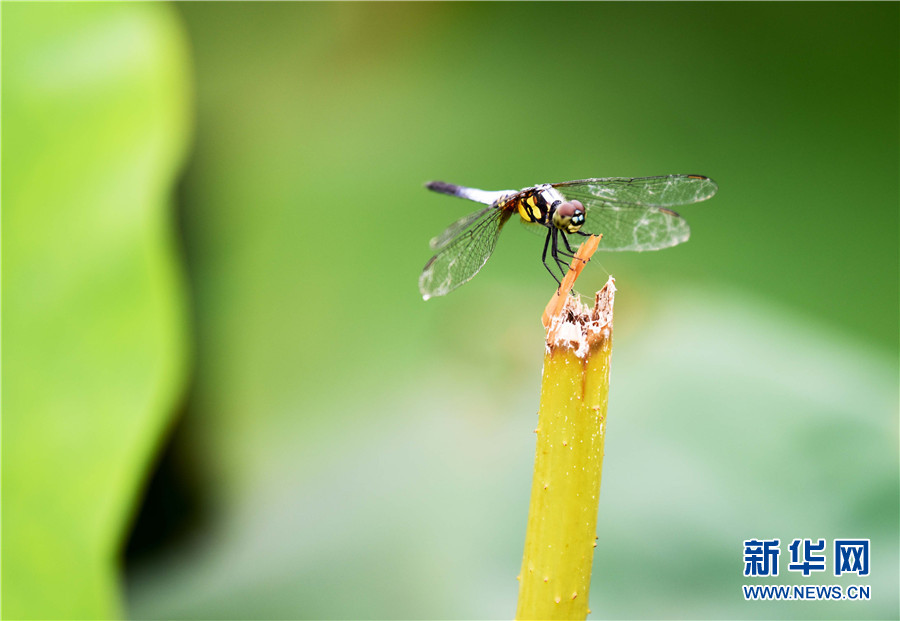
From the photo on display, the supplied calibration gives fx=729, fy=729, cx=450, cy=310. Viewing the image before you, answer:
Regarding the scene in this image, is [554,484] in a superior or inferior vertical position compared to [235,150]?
inferior

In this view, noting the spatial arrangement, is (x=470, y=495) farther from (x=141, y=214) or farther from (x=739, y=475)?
(x=141, y=214)

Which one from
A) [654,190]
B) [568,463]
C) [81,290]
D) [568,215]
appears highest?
[654,190]

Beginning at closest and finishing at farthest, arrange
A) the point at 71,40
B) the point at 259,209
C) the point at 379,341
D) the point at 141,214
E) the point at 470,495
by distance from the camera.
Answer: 1. the point at 141,214
2. the point at 71,40
3. the point at 470,495
4. the point at 379,341
5. the point at 259,209

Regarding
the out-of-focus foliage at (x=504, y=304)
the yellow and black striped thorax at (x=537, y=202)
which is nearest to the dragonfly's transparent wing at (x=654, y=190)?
the yellow and black striped thorax at (x=537, y=202)

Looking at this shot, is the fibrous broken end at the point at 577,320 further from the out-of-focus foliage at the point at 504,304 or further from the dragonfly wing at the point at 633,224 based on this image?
the out-of-focus foliage at the point at 504,304

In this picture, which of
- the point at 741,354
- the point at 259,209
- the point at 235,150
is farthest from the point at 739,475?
the point at 235,150

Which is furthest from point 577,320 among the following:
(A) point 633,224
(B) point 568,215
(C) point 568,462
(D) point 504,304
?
(D) point 504,304

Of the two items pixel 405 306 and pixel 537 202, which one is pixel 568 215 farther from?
pixel 405 306
